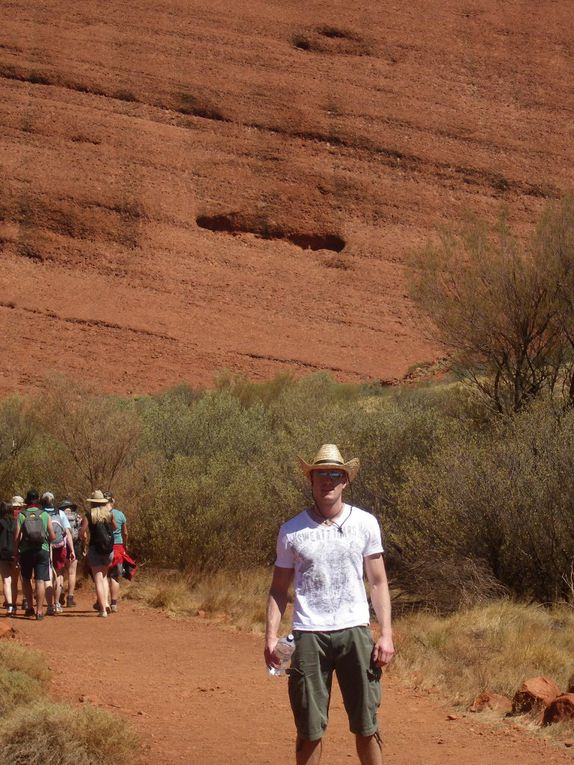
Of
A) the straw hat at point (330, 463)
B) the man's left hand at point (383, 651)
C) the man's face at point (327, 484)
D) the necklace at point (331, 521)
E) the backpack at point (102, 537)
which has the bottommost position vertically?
the backpack at point (102, 537)

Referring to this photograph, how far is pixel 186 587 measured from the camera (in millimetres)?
12766

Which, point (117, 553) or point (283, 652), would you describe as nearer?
point (283, 652)

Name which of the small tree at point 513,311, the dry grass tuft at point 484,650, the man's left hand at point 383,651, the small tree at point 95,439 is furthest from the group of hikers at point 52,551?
the man's left hand at point 383,651

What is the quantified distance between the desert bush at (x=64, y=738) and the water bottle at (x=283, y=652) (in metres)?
1.35

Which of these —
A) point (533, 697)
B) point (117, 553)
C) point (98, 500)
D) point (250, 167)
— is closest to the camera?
point (533, 697)

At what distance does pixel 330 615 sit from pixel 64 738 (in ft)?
5.57

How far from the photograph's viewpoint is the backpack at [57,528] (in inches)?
457

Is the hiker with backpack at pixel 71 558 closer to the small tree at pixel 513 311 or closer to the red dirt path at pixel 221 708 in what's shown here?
the red dirt path at pixel 221 708

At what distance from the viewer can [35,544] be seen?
10.8m

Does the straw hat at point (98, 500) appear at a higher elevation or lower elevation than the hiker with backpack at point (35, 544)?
higher

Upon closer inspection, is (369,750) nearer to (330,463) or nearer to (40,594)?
(330,463)

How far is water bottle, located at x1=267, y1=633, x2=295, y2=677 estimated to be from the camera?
4820mm

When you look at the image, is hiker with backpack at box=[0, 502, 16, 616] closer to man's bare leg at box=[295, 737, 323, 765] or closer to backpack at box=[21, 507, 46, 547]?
backpack at box=[21, 507, 46, 547]

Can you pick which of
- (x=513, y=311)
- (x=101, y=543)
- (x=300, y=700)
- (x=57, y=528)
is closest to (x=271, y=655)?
(x=300, y=700)
